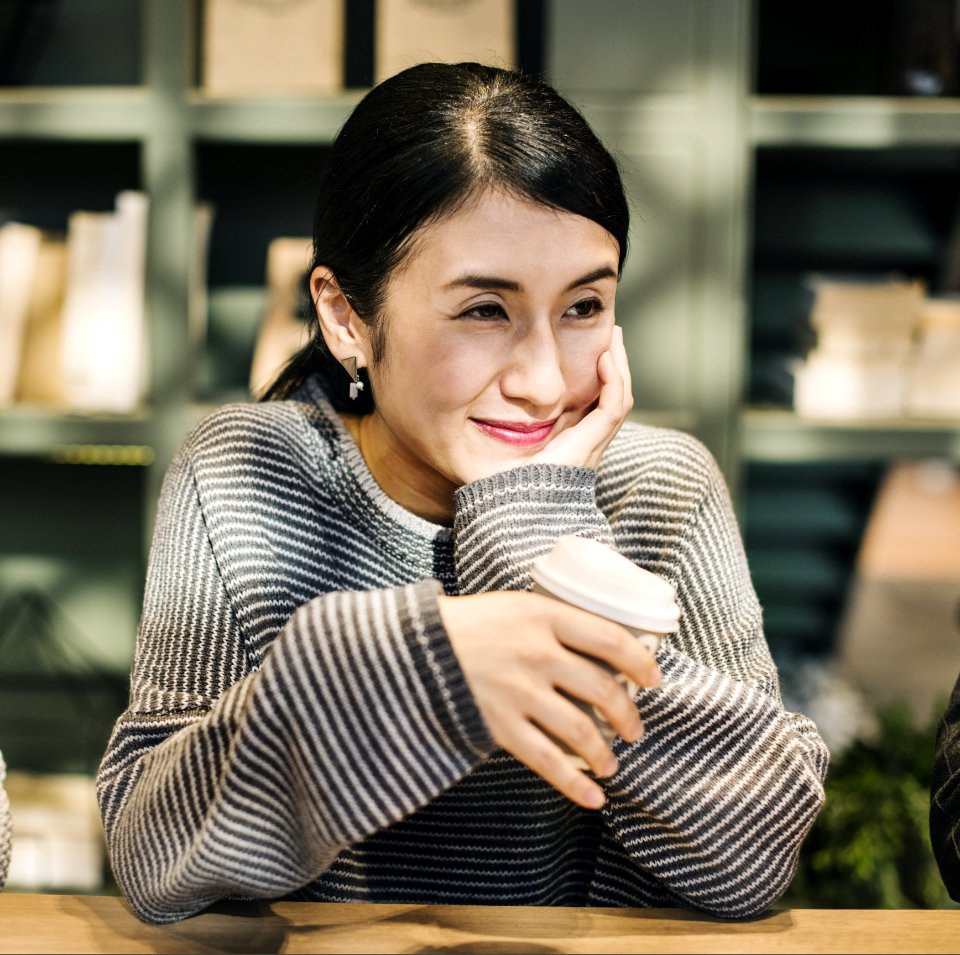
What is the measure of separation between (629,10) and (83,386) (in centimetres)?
111

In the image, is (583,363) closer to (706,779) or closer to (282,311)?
(706,779)

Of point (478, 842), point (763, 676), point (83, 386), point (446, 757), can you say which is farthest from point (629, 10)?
point (446, 757)

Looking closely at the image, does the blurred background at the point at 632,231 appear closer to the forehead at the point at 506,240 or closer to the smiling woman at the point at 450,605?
the smiling woman at the point at 450,605

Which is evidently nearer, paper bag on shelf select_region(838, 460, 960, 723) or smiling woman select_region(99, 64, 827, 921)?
smiling woman select_region(99, 64, 827, 921)

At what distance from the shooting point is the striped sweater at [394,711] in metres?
0.76

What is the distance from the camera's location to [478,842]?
3.64ft

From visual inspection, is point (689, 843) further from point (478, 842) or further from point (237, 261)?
point (237, 261)

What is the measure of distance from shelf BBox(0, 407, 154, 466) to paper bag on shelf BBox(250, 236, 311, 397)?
0.69ft

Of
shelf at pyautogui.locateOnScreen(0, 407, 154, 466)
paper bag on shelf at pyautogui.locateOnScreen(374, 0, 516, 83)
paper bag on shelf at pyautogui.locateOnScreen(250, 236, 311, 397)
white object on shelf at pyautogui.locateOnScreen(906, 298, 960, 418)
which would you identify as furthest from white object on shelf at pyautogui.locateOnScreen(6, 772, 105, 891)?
white object on shelf at pyautogui.locateOnScreen(906, 298, 960, 418)

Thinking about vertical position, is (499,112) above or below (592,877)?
above

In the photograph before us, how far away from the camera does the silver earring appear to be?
117 centimetres

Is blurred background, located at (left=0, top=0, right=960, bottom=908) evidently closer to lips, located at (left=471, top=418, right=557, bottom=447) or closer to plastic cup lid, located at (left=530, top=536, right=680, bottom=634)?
lips, located at (left=471, top=418, right=557, bottom=447)

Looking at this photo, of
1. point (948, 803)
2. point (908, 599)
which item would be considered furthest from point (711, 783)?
point (908, 599)

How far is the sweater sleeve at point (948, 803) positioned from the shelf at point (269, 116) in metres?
1.37
